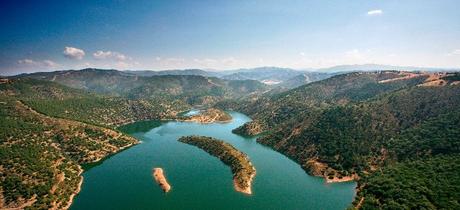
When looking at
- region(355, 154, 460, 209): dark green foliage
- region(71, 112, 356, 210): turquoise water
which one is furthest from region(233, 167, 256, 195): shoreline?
region(355, 154, 460, 209): dark green foliage

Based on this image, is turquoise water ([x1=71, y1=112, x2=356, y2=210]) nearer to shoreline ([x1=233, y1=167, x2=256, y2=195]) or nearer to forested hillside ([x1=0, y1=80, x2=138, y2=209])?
shoreline ([x1=233, y1=167, x2=256, y2=195])

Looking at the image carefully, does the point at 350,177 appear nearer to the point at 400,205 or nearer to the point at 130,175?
the point at 400,205

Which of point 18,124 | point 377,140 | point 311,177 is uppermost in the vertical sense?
point 18,124

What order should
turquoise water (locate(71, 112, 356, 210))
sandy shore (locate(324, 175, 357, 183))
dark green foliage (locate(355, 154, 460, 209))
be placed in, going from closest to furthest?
dark green foliage (locate(355, 154, 460, 209)) → turquoise water (locate(71, 112, 356, 210)) → sandy shore (locate(324, 175, 357, 183))

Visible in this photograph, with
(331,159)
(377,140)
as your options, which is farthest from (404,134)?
(331,159)

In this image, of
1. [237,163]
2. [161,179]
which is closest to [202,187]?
[161,179]

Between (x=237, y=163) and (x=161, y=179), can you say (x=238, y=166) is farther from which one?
(x=161, y=179)

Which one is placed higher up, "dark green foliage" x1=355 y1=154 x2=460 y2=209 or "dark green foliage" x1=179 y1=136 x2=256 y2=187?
"dark green foliage" x1=355 y1=154 x2=460 y2=209

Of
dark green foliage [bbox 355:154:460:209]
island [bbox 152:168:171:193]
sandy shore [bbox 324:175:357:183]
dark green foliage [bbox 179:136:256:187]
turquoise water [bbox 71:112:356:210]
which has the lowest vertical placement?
sandy shore [bbox 324:175:357:183]
